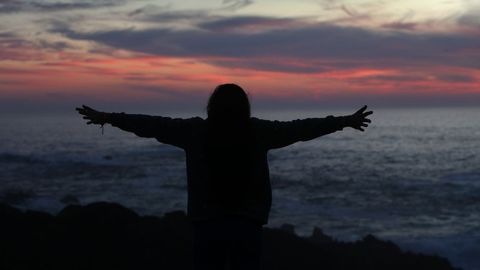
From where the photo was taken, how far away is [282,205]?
26.2m

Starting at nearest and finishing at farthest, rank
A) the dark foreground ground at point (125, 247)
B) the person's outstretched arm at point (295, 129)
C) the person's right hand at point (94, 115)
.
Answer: the person's outstretched arm at point (295, 129)
the person's right hand at point (94, 115)
the dark foreground ground at point (125, 247)

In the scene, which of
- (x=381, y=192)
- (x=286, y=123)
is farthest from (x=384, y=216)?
(x=286, y=123)

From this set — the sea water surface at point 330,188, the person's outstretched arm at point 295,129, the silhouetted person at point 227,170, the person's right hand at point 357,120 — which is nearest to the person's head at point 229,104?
the silhouetted person at point 227,170

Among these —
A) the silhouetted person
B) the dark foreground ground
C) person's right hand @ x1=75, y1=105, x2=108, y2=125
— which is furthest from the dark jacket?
the dark foreground ground

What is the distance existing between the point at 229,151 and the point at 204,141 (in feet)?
0.63

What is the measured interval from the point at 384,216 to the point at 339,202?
3.64 meters

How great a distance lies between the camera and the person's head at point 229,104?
3.73 m

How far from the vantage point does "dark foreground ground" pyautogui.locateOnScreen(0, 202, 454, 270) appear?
10.4 metres

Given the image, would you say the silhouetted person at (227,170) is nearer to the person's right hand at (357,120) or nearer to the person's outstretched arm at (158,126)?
the person's outstretched arm at (158,126)

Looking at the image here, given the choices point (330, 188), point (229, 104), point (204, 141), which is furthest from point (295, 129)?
point (330, 188)

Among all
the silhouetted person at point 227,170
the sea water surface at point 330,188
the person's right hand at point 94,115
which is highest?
the person's right hand at point 94,115

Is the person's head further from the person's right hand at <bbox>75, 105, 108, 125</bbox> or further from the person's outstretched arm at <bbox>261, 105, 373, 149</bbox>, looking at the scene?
the person's right hand at <bbox>75, 105, 108, 125</bbox>

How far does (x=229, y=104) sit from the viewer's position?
147 inches

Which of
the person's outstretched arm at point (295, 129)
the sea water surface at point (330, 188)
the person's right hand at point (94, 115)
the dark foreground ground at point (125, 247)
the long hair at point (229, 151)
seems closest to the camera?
the long hair at point (229, 151)
